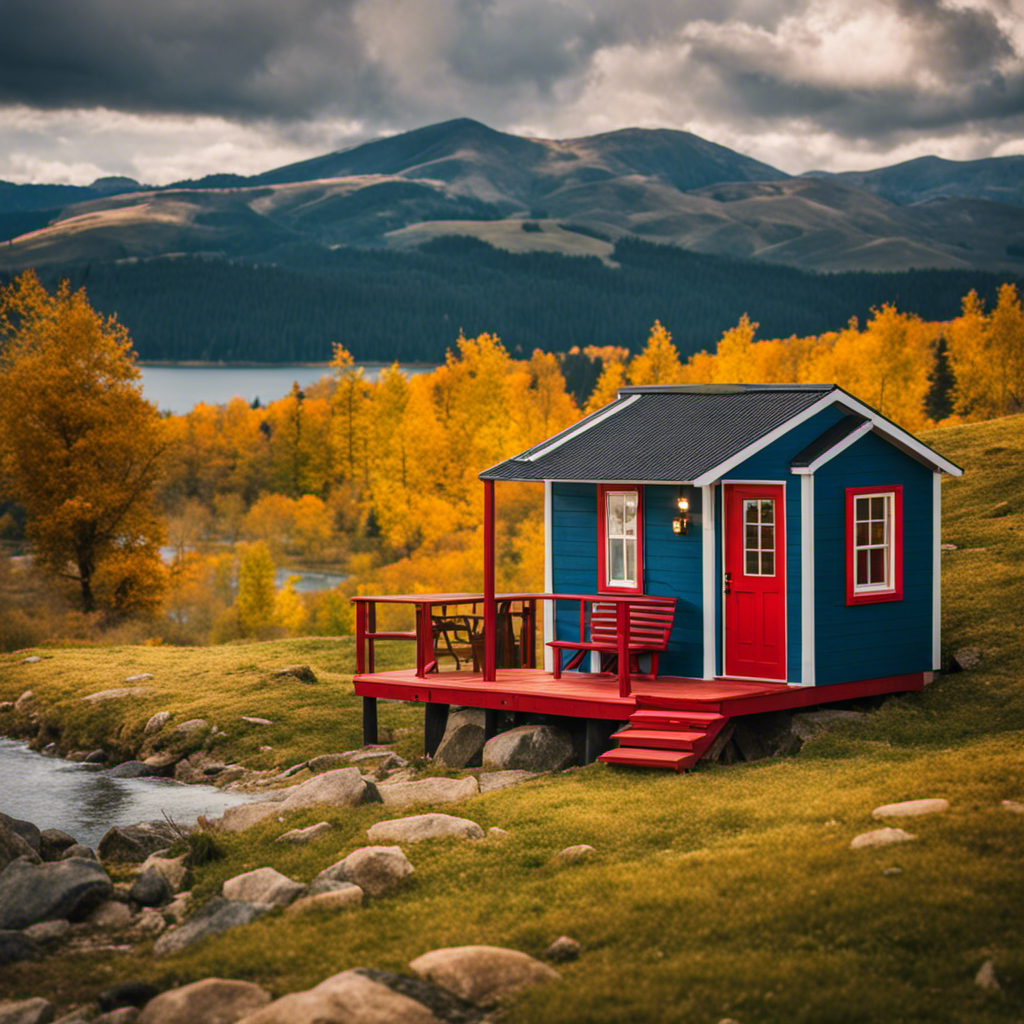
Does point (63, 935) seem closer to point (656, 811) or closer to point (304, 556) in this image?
point (656, 811)

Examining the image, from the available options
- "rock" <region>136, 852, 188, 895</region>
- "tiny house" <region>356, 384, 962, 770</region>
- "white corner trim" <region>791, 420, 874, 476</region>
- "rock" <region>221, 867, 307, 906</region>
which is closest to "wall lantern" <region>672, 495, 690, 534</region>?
"tiny house" <region>356, 384, 962, 770</region>

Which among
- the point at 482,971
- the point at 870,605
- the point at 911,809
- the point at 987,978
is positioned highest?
the point at 870,605

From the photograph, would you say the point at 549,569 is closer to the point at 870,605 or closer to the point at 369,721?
the point at 369,721

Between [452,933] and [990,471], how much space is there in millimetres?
22783

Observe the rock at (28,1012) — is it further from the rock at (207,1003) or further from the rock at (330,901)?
the rock at (330,901)

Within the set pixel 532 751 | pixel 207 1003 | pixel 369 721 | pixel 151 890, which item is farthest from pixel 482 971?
pixel 369 721

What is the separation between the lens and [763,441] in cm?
1548

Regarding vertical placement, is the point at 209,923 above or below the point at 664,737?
below

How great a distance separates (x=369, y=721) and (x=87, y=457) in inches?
839

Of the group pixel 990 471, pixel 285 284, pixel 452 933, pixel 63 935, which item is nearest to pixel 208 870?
pixel 63 935

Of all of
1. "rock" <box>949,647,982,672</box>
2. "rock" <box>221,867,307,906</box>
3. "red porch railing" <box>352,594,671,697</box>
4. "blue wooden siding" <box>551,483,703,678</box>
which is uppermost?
"blue wooden siding" <box>551,483,703,678</box>

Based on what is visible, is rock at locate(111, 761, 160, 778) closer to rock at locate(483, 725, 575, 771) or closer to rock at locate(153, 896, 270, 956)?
rock at locate(483, 725, 575, 771)

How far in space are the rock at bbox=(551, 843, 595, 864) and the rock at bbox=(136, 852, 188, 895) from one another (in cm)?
354

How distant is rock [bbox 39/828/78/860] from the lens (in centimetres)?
1303
